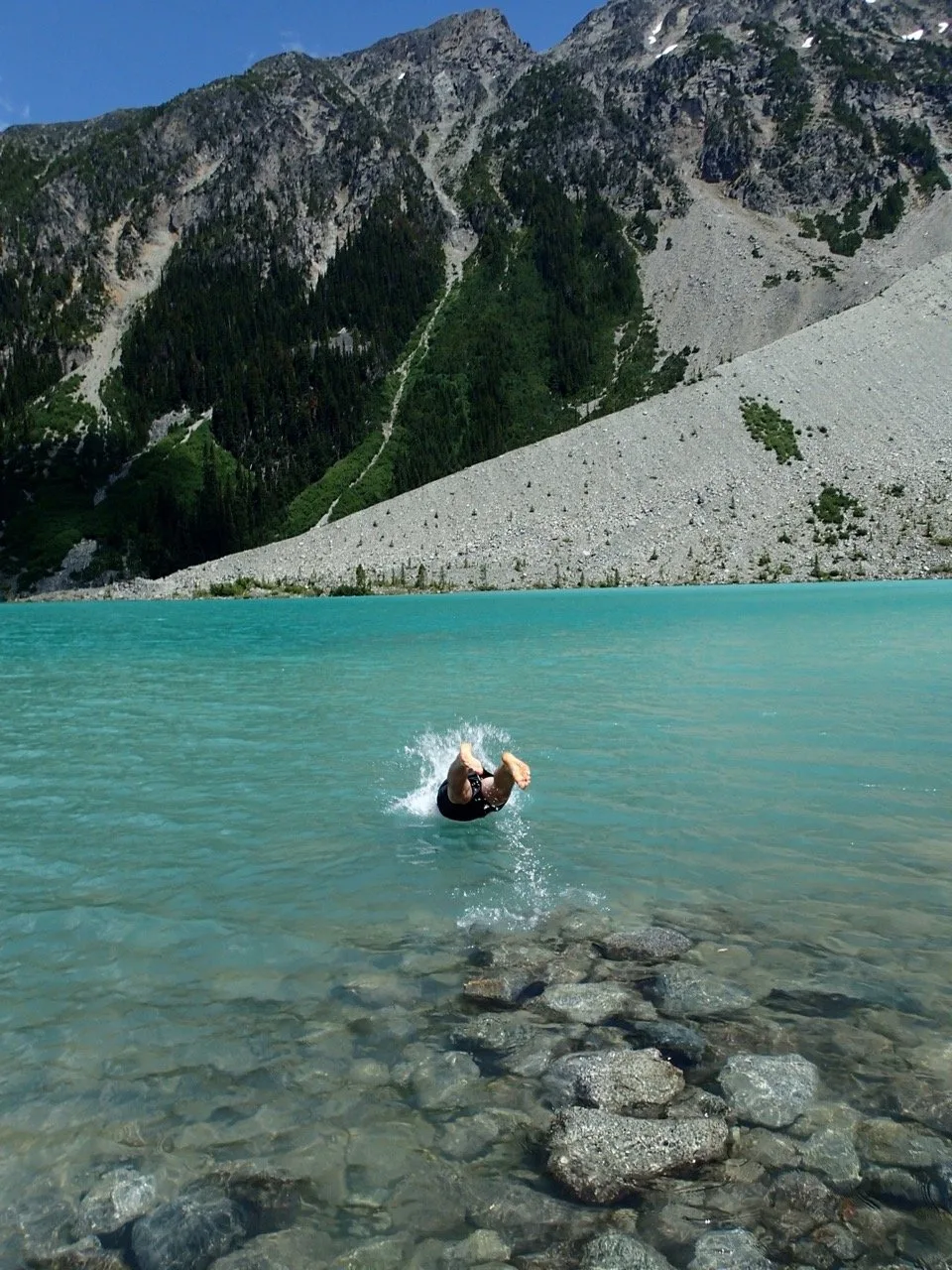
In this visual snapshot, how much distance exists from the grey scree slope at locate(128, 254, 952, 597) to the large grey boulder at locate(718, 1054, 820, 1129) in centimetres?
7163

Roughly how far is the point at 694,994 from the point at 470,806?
448 cm

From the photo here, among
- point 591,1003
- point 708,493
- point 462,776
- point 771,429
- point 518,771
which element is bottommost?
point 591,1003

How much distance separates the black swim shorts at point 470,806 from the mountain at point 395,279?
420 feet

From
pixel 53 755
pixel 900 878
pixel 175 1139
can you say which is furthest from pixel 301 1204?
pixel 53 755

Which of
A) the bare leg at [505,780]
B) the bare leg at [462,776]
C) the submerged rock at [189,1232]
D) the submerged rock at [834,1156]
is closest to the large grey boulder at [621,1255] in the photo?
the submerged rock at [834,1156]

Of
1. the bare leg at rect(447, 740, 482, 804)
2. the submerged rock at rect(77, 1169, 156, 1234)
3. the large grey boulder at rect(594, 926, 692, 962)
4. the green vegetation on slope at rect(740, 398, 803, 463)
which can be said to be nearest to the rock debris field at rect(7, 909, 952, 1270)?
the submerged rock at rect(77, 1169, 156, 1234)

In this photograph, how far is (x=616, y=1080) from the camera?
5.31 metres

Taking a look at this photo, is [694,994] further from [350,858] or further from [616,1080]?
[350,858]

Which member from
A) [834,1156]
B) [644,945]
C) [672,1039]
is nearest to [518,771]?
[644,945]

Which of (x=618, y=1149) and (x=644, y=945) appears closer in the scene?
(x=618, y=1149)

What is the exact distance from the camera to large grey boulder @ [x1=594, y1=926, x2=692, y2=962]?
7125mm

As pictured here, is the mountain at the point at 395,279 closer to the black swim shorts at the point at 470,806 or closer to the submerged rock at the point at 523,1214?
the black swim shorts at the point at 470,806

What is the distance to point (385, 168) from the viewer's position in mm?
187250

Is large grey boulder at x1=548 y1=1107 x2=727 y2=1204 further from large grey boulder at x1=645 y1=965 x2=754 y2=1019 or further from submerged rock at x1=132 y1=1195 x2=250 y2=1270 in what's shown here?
submerged rock at x1=132 y1=1195 x2=250 y2=1270
